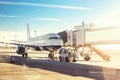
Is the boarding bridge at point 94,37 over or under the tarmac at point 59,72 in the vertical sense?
over

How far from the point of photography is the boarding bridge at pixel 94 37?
35656mm

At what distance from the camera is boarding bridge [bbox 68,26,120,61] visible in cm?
3566

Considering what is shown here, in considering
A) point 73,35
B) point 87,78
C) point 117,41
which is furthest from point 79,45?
point 87,78

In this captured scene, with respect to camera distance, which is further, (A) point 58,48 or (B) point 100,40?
(A) point 58,48

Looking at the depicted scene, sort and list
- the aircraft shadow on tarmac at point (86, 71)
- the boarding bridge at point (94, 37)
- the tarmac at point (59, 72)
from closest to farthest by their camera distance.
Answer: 1. the tarmac at point (59, 72)
2. the aircraft shadow on tarmac at point (86, 71)
3. the boarding bridge at point (94, 37)

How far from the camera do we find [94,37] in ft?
128

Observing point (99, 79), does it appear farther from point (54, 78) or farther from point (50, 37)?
point (50, 37)

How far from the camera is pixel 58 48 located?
4888 centimetres

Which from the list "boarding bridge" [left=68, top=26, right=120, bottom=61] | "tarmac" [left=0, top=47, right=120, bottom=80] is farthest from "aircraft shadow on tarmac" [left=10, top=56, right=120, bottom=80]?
"boarding bridge" [left=68, top=26, right=120, bottom=61]

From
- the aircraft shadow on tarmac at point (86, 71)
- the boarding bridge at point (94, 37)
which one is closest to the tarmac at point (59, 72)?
the aircraft shadow on tarmac at point (86, 71)

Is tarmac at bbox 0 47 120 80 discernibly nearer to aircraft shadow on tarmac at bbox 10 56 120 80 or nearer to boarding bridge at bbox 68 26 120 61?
aircraft shadow on tarmac at bbox 10 56 120 80

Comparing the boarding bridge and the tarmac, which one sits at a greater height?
the boarding bridge

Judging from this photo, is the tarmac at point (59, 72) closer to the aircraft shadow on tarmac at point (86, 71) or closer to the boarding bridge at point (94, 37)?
the aircraft shadow on tarmac at point (86, 71)

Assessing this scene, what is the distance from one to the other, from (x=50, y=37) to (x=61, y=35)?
2572mm
